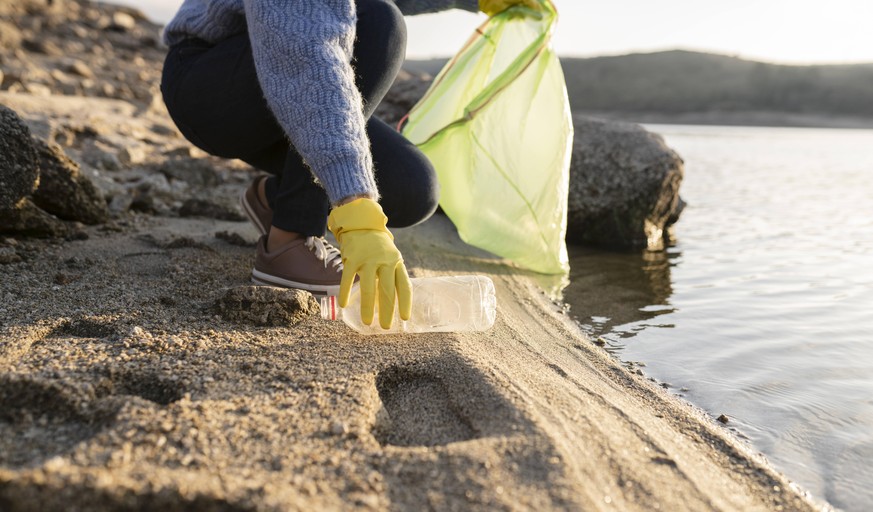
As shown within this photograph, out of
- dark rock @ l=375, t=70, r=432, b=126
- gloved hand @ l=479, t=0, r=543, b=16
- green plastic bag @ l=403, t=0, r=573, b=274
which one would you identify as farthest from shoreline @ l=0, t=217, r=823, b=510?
dark rock @ l=375, t=70, r=432, b=126

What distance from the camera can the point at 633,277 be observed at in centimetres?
318

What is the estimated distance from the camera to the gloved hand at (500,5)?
2736 millimetres

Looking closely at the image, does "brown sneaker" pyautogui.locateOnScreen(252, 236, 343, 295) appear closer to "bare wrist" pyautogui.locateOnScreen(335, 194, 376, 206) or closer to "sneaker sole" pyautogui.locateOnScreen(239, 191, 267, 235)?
"sneaker sole" pyautogui.locateOnScreen(239, 191, 267, 235)

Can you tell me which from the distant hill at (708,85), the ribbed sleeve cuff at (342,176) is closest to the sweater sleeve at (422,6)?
the ribbed sleeve cuff at (342,176)

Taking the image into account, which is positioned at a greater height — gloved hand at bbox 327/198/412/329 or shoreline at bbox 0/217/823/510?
gloved hand at bbox 327/198/412/329

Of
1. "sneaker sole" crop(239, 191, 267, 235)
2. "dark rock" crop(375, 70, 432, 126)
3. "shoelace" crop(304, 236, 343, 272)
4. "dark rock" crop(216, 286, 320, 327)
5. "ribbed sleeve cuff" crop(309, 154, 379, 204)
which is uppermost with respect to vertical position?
"ribbed sleeve cuff" crop(309, 154, 379, 204)

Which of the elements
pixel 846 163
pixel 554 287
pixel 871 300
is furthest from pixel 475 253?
pixel 846 163

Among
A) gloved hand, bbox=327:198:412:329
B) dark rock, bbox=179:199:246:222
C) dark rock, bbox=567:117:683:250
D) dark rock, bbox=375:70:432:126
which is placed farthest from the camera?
dark rock, bbox=375:70:432:126

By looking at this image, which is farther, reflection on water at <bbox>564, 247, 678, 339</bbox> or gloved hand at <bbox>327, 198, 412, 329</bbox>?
reflection on water at <bbox>564, 247, 678, 339</bbox>

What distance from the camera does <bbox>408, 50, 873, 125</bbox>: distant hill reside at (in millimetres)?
27578

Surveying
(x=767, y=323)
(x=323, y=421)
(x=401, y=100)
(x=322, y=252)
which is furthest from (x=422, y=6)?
(x=401, y=100)

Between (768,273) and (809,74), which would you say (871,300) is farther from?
(809,74)

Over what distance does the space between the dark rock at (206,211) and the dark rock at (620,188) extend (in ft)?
5.71

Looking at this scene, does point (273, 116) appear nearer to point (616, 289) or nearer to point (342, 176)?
point (342, 176)
